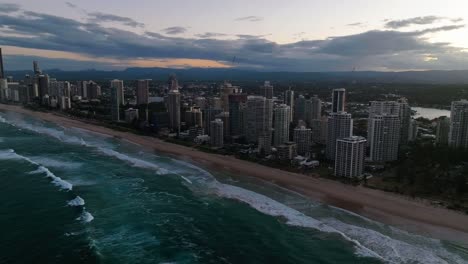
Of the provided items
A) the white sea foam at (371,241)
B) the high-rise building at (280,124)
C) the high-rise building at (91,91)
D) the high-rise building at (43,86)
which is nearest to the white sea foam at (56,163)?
the white sea foam at (371,241)

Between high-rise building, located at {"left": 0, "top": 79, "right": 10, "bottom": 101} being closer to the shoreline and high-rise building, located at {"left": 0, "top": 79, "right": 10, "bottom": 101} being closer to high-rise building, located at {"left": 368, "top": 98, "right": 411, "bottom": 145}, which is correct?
the shoreline

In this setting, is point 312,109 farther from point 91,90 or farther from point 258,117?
point 91,90

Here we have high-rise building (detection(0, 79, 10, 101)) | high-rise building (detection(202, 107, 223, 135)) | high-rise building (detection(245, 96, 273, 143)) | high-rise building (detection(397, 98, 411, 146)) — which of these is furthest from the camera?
high-rise building (detection(0, 79, 10, 101))

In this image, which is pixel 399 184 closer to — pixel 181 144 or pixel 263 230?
pixel 263 230

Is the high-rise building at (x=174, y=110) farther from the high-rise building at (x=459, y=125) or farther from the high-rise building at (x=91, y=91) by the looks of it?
the high-rise building at (x=91, y=91)

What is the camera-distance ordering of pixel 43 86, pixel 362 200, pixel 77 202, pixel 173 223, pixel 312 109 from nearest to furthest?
1. pixel 173 223
2. pixel 77 202
3. pixel 362 200
4. pixel 312 109
5. pixel 43 86

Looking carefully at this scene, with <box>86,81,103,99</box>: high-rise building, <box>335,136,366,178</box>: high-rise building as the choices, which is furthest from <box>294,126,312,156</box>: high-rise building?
<box>86,81,103,99</box>: high-rise building

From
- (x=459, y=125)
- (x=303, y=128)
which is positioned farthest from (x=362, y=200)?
(x=459, y=125)

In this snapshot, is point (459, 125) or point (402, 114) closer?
point (459, 125)
